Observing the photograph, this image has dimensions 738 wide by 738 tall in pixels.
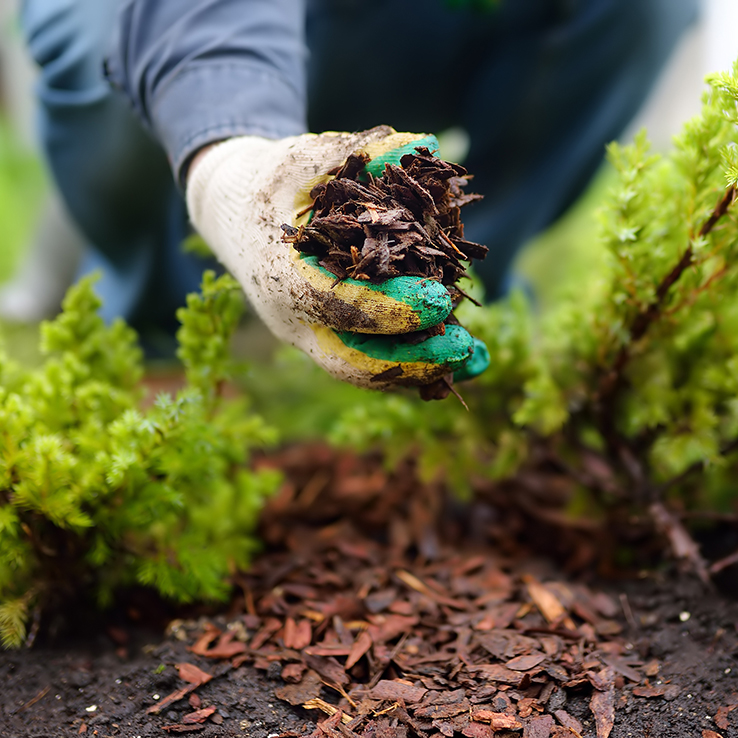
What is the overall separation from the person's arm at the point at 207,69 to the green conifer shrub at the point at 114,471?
0.34m

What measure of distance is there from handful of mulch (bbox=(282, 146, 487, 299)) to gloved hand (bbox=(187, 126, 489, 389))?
0.02 meters

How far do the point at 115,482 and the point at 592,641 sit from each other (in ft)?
3.35

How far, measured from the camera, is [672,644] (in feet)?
4.16

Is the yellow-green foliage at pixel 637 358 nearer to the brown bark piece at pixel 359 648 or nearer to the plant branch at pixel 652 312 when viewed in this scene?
the plant branch at pixel 652 312

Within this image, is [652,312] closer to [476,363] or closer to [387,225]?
[476,363]

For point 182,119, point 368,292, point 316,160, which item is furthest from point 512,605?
point 182,119

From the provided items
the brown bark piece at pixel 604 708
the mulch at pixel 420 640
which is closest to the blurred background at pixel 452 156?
the mulch at pixel 420 640

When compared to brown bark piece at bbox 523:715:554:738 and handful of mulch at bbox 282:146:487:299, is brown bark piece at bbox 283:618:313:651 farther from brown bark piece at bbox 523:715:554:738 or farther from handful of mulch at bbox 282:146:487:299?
handful of mulch at bbox 282:146:487:299

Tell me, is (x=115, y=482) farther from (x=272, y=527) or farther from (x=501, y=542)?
(x=501, y=542)

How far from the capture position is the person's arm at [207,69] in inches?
53.4

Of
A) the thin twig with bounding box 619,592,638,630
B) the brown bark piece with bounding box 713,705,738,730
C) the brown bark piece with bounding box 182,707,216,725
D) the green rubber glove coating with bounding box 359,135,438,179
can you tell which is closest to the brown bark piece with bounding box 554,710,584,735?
the brown bark piece with bounding box 713,705,738,730

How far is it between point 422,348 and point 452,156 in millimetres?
2995

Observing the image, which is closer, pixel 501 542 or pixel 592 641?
pixel 592 641

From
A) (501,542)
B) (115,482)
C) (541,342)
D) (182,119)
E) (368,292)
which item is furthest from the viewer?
(541,342)
